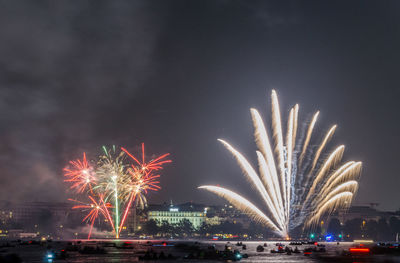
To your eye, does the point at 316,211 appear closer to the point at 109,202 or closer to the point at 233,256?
the point at 233,256

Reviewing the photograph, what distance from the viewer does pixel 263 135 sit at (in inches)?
3327

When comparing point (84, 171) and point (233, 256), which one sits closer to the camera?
point (233, 256)

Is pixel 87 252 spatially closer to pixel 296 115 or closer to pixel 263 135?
pixel 263 135

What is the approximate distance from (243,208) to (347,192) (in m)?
18.0

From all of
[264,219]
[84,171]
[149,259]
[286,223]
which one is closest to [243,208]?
[264,219]

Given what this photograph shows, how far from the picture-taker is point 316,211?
9162 cm

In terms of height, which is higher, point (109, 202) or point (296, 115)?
point (296, 115)

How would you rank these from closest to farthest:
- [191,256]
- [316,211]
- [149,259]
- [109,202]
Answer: [149,259]
[191,256]
[316,211]
[109,202]

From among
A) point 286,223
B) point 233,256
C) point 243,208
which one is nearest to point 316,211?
point 286,223

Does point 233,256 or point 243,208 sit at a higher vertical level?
point 243,208

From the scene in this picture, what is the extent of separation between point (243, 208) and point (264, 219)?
4.40m

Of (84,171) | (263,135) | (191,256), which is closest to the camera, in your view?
(191,256)

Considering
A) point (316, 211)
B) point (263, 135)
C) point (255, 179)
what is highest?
point (263, 135)

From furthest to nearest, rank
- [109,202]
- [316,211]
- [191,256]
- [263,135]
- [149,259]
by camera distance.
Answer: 1. [109,202]
2. [316,211]
3. [263,135]
4. [191,256]
5. [149,259]
